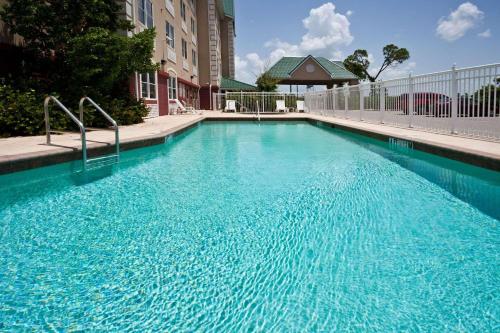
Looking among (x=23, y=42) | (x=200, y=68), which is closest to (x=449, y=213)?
(x=23, y=42)

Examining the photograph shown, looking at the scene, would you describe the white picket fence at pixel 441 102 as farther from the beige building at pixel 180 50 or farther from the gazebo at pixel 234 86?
the gazebo at pixel 234 86

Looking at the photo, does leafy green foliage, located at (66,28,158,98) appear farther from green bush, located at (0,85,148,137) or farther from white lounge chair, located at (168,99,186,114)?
white lounge chair, located at (168,99,186,114)

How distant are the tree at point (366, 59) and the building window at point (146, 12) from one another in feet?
150

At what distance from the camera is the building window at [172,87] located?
70.3ft

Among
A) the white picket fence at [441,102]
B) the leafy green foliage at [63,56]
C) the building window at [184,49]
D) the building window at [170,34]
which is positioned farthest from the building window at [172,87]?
the white picket fence at [441,102]

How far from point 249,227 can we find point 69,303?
65.4 inches

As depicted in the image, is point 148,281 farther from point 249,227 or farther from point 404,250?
point 404,250

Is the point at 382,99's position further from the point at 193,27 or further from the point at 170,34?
the point at 193,27

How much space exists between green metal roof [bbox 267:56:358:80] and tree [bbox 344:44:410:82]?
21.9m

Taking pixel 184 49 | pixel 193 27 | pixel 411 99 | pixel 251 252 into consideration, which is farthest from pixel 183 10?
pixel 251 252

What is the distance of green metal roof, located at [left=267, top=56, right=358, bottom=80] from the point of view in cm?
3533

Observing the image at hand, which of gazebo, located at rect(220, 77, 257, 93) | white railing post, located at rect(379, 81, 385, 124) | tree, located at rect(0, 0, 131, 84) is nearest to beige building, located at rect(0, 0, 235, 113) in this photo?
tree, located at rect(0, 0, 131, 84)

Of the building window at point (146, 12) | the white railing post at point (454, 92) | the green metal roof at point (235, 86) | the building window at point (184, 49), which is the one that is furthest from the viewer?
the green metal roof at point (235, 86)

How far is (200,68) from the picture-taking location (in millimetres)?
31938
